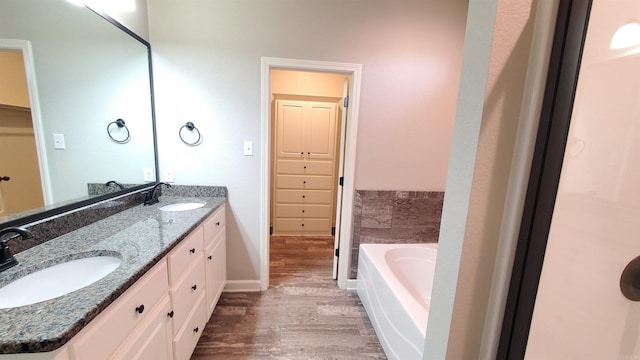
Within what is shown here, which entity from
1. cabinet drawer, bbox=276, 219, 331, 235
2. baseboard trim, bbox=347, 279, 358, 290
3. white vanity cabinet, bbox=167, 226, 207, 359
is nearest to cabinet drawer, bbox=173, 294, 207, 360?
white vanity cabinet, bbox=167, 226, 207, 359

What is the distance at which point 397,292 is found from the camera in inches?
59.4

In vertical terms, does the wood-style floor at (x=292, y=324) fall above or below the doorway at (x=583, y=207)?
below

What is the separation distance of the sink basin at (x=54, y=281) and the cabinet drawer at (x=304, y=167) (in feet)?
8.12

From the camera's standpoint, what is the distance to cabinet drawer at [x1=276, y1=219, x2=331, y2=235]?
11.6ft

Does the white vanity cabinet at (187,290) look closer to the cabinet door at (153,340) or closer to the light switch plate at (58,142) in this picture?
the cabinet door at (153,340)

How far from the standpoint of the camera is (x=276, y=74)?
3203mm

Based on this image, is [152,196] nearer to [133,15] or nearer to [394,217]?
[133,15]

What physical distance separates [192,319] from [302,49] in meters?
2.12

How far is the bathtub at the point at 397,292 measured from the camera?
130cm

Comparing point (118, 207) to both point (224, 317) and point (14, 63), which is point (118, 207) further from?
point (224, 317)

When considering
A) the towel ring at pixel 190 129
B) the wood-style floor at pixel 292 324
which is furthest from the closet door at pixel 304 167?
the towel ring at pixel 190 129

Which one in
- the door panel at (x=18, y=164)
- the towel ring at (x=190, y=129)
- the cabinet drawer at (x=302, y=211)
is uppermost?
the towel ring at (x=190, y=129)

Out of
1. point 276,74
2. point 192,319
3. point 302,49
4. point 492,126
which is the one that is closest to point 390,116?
point 302,49

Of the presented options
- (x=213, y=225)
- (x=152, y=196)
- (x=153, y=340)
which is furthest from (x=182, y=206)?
(x=153, y=340)
